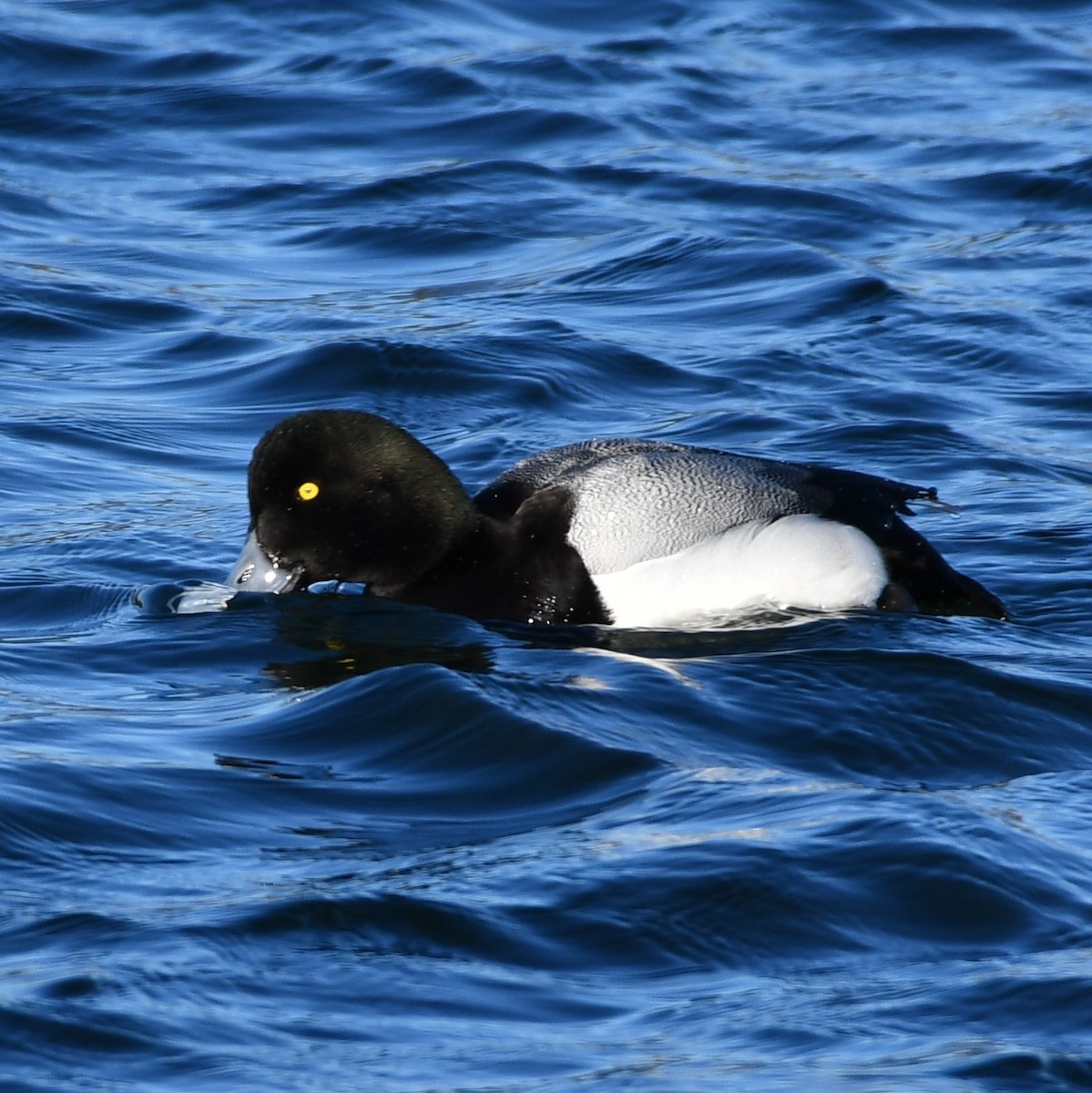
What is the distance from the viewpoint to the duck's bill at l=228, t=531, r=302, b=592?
22.8 feet

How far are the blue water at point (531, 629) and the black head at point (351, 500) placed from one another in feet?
0.60

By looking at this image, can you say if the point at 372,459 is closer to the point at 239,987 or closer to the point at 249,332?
the point at 239,987

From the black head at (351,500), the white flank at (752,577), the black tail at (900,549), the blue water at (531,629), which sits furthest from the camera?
the black tail at (900,549)

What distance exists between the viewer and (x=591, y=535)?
6.67 m

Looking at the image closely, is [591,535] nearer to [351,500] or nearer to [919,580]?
[351,500]

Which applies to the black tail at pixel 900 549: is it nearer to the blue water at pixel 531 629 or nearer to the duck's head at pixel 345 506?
the blue water at pixel 531 629

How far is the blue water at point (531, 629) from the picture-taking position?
13.8 feet

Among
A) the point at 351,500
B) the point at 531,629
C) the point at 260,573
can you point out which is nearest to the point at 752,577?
the point at 531,629

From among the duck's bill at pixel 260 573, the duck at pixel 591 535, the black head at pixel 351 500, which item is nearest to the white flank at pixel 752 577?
the duck at pixel 591 535

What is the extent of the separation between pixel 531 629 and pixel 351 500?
Answer: 2.34ft

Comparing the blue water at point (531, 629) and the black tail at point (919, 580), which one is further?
the black tail at point (919, 580)

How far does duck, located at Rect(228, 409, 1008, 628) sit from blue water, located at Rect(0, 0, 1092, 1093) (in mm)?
118

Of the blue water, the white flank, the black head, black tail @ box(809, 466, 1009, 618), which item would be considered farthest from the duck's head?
black tail @ box(809, 466, 1009, 618)

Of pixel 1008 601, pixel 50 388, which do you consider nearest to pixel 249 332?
pixel 50 388
